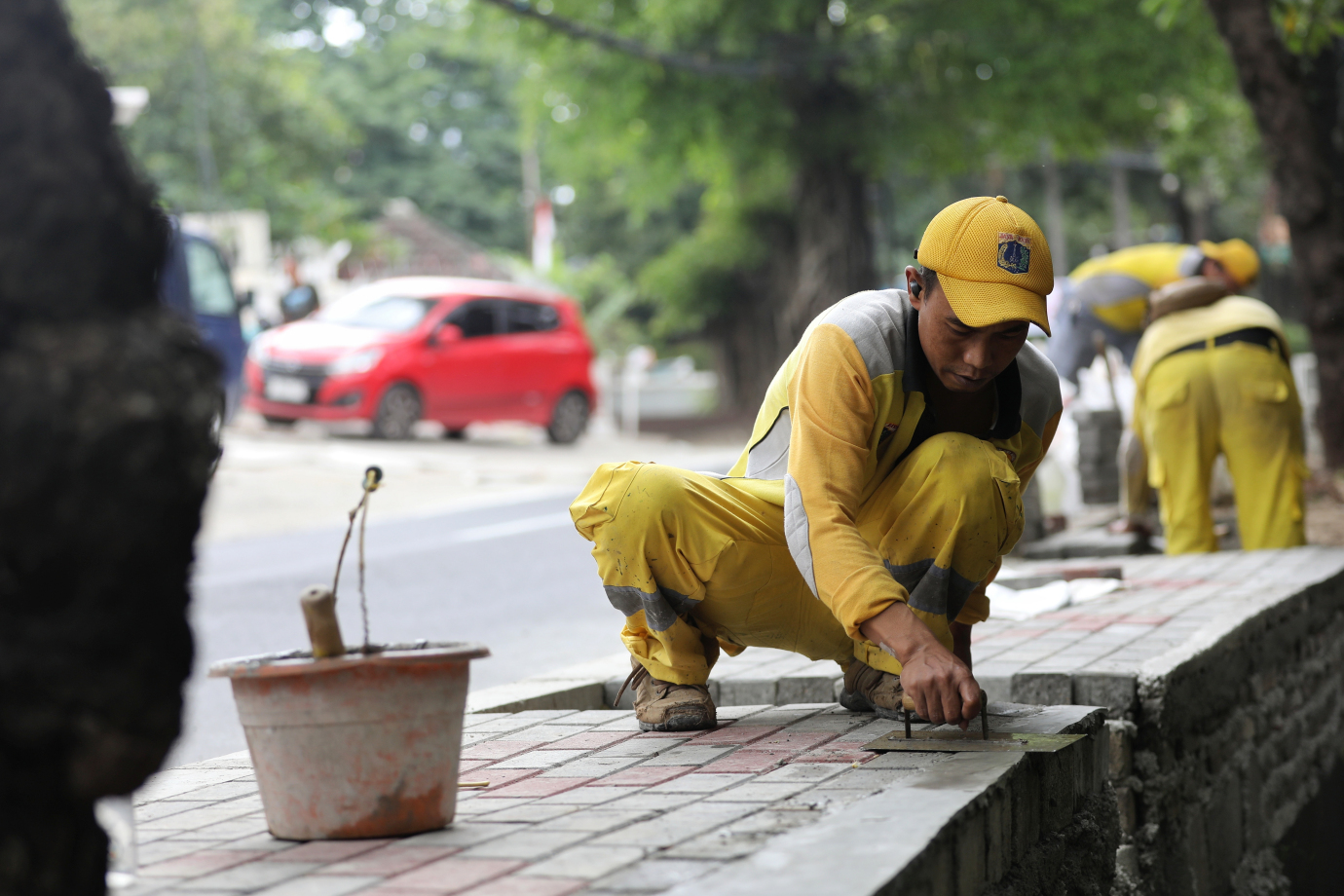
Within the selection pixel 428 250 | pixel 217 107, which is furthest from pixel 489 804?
pixel 428 250

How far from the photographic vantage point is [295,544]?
11.2 m

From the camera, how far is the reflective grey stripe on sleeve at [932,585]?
11.7ft

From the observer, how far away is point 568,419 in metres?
20.0

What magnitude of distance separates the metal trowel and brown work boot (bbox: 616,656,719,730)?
50 centimetres

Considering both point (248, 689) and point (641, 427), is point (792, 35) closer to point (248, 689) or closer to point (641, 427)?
point (641, 427)

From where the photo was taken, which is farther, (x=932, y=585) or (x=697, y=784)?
(x=932, y=585)

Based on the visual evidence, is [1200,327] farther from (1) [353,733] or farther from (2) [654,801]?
(1) [353,733]

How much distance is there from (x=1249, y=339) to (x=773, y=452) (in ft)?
14.3

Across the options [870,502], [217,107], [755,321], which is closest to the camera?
[870,502]

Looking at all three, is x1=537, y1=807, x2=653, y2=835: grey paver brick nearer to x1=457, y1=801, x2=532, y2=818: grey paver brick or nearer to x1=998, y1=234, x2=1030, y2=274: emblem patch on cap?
x1=457, y1=801, x2=532, y2=818: grey paver brick

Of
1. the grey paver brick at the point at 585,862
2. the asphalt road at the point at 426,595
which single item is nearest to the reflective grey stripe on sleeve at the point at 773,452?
the grey paver brick at the point at 585,862

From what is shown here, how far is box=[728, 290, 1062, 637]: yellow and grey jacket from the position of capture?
3252mm

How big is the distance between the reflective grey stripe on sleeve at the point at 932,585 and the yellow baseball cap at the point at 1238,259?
5.71 metres

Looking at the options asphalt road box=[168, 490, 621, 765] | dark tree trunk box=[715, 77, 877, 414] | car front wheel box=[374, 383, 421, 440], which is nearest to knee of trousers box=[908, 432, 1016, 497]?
asphalt road box=[168, 490, 621, 765]
